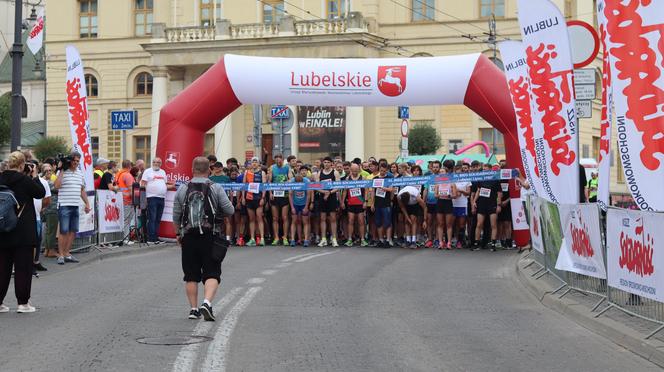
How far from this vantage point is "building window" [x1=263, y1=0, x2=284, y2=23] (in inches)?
2240

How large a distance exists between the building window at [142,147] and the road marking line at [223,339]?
4754 centimetres

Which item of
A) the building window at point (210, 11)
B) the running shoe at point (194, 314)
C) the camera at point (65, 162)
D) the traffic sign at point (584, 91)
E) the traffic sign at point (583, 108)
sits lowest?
the running shoe at point (194, 314)

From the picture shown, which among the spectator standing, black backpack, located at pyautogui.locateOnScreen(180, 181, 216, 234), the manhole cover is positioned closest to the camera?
the manhole cover

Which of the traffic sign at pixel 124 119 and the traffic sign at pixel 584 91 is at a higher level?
the traffic sign at pixel 124 119

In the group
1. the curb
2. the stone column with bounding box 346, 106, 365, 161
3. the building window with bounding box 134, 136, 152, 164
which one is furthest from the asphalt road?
the building window with bounding box 134, 136, 152, 164

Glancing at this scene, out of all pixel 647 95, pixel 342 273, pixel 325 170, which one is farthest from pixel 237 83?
pixel 647 95

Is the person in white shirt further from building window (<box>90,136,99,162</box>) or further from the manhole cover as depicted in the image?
building window (<box>90,136,99,162</box>)

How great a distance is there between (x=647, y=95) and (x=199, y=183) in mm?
4755

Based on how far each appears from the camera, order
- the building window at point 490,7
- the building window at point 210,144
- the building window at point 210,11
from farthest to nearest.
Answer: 1. the building window at point 210,11
2. the building window at point 210,144
3. the building window at point 490,7

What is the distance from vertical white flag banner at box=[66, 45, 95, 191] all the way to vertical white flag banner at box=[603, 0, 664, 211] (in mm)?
11937

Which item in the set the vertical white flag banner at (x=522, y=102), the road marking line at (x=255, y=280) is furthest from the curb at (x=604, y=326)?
the road marking line at (x=255, y=280)

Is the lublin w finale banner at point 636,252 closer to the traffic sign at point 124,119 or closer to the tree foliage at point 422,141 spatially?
the traffic sign at point 124,119

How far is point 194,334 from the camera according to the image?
9898 mm

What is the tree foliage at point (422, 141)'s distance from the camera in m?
51.1
